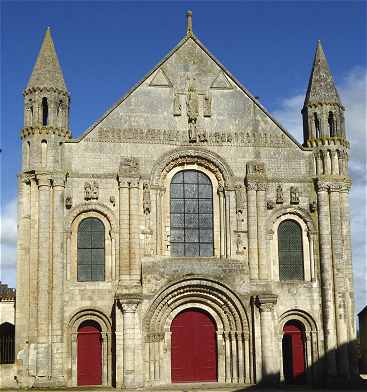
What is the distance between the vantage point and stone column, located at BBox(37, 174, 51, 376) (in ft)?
90.3

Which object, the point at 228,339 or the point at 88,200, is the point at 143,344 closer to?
the point at 228,339

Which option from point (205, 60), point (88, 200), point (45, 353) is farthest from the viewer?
point (205, 60)

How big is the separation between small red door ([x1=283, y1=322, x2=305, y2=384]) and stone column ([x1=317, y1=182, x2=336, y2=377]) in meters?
1.13

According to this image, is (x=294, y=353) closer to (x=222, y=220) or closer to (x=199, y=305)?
(x=199, y=305)

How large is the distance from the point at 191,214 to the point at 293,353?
7294 millimetres

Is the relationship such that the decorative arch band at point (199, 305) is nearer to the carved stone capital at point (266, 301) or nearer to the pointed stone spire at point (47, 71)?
the carved stone capital at point (266, 301)

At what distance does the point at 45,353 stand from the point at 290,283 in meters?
10.5

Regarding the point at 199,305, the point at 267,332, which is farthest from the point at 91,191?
the point at 267,332

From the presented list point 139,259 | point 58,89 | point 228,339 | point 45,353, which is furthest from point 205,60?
point 45,353

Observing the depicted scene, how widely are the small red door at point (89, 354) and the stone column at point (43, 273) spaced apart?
1543 mm

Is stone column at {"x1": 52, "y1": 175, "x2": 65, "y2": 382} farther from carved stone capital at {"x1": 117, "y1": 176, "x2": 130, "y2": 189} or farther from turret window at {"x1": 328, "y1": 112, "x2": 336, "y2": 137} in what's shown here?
turret window at {"x1": 328, "y1": 112, "x2": 336, "y2": 137}

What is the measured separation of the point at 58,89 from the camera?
30141mm

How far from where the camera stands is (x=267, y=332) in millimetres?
28297

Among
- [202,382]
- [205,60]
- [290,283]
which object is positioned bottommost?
Answer: [202,382]
